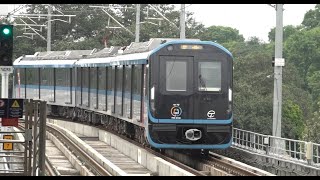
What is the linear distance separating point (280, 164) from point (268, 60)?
4124cm

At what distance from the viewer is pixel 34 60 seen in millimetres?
43562

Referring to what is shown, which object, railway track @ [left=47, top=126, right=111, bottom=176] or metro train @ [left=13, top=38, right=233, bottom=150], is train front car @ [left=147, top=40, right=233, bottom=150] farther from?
railway track @ [left=47, top=126, right=111, bottom=176]

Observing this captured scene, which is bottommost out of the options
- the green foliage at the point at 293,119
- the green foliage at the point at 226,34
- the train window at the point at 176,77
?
the green foliage at the point at 293,119

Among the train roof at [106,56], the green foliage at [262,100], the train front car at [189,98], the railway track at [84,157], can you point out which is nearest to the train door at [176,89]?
the train front car at [189,98]

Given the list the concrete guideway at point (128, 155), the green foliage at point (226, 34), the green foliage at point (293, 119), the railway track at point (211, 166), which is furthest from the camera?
the green foliage at point (226, 34)

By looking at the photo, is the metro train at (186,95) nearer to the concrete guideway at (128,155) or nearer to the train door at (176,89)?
the train door at (176,89)

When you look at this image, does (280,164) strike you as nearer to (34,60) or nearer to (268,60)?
(34,60)

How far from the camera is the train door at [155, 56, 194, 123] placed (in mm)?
20844

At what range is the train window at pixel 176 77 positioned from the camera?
68.7 ft

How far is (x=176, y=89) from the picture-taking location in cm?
2095

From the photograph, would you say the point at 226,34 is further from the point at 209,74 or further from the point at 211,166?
the point at 211,166

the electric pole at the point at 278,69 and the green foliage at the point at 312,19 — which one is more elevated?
the green foliage at the point at 312,19

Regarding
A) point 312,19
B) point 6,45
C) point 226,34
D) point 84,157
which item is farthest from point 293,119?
point 226,34

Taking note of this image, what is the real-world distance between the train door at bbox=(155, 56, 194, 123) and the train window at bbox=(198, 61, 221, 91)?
23 cm
